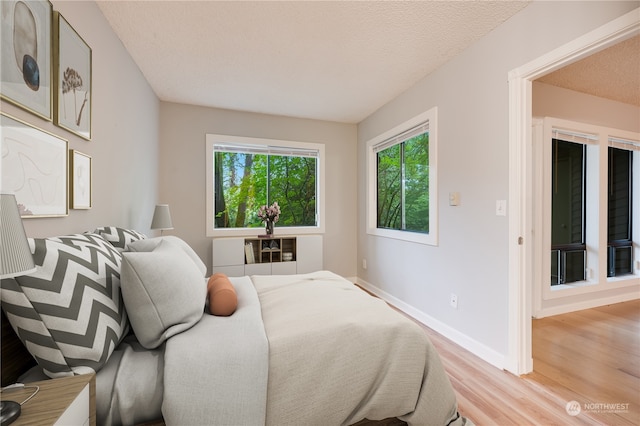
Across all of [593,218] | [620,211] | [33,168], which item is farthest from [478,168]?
[620,211]

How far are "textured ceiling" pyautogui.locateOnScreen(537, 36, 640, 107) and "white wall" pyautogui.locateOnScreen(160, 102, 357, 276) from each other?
8.35ft

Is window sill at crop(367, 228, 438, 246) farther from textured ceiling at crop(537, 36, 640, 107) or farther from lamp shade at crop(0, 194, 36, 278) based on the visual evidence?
lamp shade at crop(0, 194, 36, 278)

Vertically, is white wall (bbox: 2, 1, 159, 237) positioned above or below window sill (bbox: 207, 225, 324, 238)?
above

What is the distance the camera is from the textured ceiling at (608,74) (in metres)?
2.26

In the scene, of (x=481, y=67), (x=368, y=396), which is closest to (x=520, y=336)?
(x=368, y=396)

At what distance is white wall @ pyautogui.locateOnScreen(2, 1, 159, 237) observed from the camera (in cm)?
145

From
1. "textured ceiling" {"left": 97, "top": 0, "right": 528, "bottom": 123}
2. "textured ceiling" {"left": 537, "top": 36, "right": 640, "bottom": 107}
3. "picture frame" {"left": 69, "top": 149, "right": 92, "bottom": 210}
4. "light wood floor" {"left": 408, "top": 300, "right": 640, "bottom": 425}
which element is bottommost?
"light wood floor" {"left": 408, "top": 300, "right": 640, "bottom": 425}

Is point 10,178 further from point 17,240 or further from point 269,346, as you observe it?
point 269,346

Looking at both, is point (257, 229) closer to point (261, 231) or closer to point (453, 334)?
point (261, 231)

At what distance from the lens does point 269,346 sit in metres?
1.05

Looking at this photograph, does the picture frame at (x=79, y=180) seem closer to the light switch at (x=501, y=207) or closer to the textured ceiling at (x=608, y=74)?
the light switch at (x=501, y=207)

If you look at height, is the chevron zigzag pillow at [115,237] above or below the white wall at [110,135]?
below

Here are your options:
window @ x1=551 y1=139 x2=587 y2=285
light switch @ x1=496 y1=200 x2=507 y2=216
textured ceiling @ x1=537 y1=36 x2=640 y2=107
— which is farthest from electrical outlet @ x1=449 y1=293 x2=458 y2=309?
textured ceiling @ x1=537 y1=36 x2=640 y2=107

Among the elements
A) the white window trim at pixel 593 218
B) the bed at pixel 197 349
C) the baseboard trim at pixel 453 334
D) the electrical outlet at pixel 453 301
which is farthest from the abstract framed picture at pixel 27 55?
the white window trim at pixel 593 218
